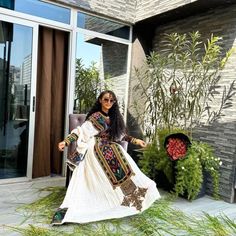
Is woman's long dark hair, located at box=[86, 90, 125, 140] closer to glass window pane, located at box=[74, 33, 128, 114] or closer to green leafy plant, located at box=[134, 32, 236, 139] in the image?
green leafy plant, located at box=[134, 32, 236, 139]

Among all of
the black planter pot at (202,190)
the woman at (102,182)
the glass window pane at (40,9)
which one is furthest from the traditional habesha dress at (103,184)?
the glass window pane at (40,9)

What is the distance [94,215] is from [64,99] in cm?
187

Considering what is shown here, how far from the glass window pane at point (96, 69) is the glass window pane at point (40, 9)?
314mm

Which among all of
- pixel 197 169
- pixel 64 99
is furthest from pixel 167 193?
pixel 64 99

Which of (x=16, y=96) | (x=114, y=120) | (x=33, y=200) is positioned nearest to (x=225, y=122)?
(x=114, y=120)

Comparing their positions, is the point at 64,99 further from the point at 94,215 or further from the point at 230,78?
the point at 230,78

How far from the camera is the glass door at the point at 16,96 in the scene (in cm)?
327

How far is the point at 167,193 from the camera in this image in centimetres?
343

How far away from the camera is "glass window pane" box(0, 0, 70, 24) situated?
3.22 m

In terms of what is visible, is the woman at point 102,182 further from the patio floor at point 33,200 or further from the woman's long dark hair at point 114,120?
the patio floor at point 33,200

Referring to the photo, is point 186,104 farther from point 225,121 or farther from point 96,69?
point 96,69

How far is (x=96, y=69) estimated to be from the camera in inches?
158

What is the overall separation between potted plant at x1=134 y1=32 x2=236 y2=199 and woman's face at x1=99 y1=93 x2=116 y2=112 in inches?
42.2

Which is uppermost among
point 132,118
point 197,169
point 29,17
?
point 29,17
